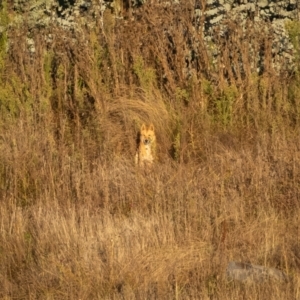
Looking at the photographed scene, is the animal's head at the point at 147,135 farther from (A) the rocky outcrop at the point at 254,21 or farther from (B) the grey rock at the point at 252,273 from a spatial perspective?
(B) the grey rock at the point at 252,273

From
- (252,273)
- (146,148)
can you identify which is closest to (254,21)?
(146,148)

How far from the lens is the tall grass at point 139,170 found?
246 inches

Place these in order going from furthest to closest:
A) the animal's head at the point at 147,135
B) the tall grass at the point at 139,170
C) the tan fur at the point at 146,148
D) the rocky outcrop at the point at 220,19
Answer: the rocky outcrop at the point at 220,19
the animal's head at the point at 147,135
the tan fur at the point at 146,148
the tall grass at the point at 139,170

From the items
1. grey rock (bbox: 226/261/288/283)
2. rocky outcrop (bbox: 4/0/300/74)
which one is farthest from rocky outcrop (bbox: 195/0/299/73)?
grey rock (bbox: 226/261/288/283)

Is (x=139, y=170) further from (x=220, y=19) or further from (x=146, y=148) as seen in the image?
(x=220, y=19)

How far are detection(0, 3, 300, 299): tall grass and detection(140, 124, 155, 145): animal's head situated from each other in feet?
0.57

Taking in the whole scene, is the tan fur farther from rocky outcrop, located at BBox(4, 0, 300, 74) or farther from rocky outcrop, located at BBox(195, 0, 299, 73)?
rocky outcrop, located at BBox(195, 0, 299, 73)

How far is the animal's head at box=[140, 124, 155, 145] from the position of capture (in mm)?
8932

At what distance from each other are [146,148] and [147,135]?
0.31 metres

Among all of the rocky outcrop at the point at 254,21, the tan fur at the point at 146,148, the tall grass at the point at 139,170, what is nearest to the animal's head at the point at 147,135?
the tan fur at the point at 146,148

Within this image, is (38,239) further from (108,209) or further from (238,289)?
(238,289)

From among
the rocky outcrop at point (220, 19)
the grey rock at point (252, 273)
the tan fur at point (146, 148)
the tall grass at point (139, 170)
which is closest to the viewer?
the grey rock at point (252, 273)

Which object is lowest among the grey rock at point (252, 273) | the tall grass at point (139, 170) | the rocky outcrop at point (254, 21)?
the grey rock at point (252, 273)

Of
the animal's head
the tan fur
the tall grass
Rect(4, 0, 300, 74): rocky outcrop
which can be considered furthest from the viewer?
Rect(4, 0, 300, 74): rocky outcrop
